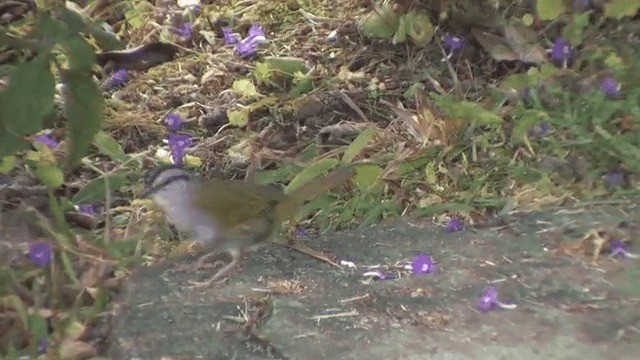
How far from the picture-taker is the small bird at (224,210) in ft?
11.3

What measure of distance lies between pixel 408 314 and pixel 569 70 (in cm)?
175

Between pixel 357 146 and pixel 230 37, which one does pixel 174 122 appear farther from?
pixel 357 146

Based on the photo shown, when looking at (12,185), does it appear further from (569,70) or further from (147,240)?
(569,70)

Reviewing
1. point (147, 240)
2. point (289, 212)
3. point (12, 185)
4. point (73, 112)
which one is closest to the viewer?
point (73, 112)

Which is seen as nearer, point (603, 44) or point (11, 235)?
point (11, 235)

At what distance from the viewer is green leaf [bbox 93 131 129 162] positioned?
14.1 feet

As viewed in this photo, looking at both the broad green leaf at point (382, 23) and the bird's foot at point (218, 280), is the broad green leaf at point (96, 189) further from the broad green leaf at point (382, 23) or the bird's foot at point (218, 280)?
the broad green leaf at point (382, 23)

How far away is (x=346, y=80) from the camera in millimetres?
4691

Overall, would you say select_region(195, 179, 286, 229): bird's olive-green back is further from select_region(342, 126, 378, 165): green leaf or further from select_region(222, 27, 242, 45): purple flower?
select_region(222, 27, 242, 45): purple flower

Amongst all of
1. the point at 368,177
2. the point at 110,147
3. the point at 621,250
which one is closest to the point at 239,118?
the point at 110,147

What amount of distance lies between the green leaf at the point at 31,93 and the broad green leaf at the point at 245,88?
9.08 ft

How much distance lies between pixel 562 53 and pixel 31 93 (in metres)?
2.92

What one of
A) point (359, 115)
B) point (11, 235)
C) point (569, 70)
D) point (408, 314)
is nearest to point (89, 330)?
point (11, 235)

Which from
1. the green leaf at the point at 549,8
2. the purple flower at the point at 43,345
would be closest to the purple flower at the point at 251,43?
the green leaf at the point at 549,8
